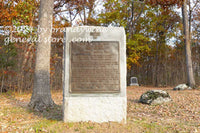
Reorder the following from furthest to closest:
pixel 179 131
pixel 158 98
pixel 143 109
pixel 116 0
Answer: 1. pixel 116 0
2. pixel 158 98
3. pixel 143 109
4. pixel 179 131

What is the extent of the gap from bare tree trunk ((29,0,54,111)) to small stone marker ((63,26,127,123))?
6.55 feet

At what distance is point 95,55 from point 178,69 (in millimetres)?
16978

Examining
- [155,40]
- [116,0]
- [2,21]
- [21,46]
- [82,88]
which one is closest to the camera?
[82,88]

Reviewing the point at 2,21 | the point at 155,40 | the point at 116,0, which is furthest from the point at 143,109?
the point at 155,40

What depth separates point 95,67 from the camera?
4117 millimetres

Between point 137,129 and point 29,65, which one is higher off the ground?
point 29,65

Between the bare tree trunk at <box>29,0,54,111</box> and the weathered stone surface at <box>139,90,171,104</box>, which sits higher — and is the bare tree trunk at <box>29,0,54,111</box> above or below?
above

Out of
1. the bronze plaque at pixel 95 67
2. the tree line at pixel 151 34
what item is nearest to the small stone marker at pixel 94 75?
the bronze plaque at pixel 95 67

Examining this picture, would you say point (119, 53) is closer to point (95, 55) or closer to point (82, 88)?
point (95, 55)

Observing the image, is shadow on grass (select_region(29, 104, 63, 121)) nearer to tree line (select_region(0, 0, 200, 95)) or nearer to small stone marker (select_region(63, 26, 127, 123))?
small stone marker (select_region(63, 26, 127, 123))

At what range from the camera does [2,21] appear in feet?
31.0

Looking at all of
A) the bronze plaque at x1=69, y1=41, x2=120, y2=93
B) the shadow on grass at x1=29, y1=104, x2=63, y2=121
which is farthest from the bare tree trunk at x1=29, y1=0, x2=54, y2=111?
the bronze plaque at x1=69, y1=41, x2=120, y2=93

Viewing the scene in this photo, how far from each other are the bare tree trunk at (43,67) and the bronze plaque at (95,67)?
7.10ft

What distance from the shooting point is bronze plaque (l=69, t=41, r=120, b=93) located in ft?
13.4
